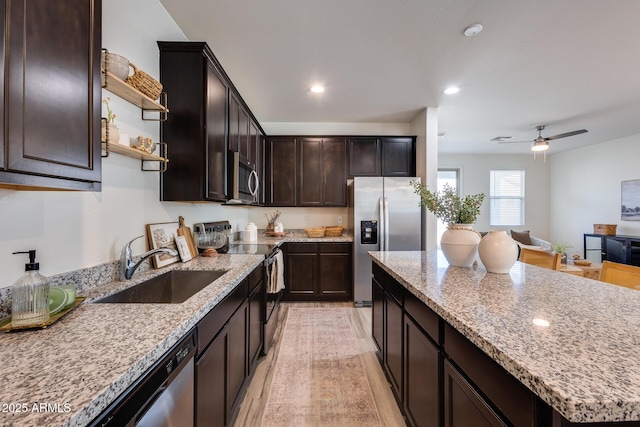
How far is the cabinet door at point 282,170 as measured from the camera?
4.15 meters

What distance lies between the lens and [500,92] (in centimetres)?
317

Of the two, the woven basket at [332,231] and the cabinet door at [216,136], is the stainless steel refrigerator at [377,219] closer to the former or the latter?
the woven basket at [332,231]

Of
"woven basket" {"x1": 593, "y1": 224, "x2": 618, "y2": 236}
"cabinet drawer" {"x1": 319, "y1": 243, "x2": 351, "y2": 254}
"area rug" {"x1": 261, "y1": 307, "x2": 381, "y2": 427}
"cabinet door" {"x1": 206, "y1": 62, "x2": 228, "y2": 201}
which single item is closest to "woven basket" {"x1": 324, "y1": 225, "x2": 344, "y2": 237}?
"cabinet drawer" {"x1": 319, "y1": 243, "x2": 351, "y2": 254}

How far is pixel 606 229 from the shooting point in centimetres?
503

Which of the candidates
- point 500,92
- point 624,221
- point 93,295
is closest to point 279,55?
point 93,295

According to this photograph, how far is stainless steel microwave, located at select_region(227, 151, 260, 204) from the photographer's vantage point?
7.54ft

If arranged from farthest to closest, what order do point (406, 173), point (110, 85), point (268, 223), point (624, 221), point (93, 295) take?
point (624, 221)
point (268, 223)
point (406, 173)
point (110, 85)
point (93, 295)

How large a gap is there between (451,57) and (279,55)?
5.09 ft

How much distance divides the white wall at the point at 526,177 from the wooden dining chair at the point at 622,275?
17.0 ft

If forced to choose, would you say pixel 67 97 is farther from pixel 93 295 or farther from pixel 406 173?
pixel 406 173

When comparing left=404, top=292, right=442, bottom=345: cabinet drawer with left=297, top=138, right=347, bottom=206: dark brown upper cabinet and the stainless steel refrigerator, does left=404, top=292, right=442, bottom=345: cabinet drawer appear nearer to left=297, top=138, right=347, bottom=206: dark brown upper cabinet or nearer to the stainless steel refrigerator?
the stainless steel refrigerator

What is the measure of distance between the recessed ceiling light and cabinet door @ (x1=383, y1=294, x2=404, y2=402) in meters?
2.08

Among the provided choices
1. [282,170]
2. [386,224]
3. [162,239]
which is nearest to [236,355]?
[162,239]

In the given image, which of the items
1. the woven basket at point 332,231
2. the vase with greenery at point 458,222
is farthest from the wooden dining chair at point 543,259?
the woven basket at point 332,231
